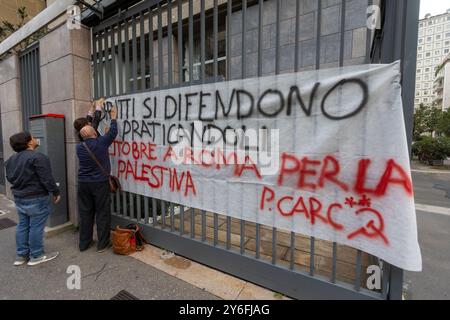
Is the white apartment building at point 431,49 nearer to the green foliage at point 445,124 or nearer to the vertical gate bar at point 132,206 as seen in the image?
the green foliage at point 445,124

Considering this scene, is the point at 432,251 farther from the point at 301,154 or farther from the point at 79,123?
the point at 79,123

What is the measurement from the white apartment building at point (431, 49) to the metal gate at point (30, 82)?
3387 inches

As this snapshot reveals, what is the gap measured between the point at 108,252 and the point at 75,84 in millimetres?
2864

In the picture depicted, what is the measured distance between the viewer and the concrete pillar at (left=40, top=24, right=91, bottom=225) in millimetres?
4129

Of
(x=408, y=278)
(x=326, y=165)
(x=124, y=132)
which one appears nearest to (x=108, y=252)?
(x=124, y=132)

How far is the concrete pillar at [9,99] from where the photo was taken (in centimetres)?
571

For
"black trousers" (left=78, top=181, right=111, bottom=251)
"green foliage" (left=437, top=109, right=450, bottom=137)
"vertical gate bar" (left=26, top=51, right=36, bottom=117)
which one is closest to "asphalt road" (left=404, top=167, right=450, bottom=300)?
"black trousers" (left=78, top=181, right=111, bottom=251)

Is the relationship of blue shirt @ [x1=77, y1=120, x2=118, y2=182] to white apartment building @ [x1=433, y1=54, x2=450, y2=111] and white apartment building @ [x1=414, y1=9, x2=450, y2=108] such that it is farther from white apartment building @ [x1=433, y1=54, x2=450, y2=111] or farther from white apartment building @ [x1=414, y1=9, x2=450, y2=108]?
white apartment building @ [x1=414, y1=9, x2=450, y2=108]

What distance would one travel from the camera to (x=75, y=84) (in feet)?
13.6

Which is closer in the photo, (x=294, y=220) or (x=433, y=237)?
(x=294, y=220)

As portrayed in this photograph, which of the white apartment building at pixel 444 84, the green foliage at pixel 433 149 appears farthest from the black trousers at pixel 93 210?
the white apartment building at pixel 444 84

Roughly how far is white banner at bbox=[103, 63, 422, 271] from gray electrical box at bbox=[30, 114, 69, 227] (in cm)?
210

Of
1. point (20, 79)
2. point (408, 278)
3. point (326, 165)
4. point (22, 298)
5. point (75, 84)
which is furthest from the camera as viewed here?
point (20, 79)
